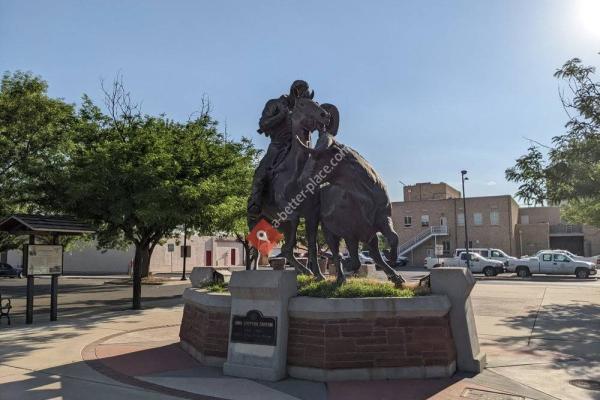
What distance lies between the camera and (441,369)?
6.66m

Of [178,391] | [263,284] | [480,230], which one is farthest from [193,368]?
[480,230]

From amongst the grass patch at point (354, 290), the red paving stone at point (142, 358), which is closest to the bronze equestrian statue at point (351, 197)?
the grass patch at point (354, 290)

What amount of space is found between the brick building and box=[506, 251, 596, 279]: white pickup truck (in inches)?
844

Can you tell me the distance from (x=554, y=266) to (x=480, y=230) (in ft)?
75.3

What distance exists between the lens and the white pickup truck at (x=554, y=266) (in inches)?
1225

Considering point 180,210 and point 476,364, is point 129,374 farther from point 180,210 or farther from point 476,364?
point 180,210

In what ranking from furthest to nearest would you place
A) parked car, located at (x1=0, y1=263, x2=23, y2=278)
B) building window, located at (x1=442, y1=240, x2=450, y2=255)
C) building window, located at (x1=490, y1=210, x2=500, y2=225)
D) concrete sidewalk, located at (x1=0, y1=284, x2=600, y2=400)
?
building window, located at (x1=442, y1=240, x2=450, y2=255)
building window, located at (x1=490, y1=210, x2=500, y2=225)
parked car, located at (x1=0, y1=263, x2=23, y2=278)
concrete sidewalk, located at (x1=0, y1=284, x2=600, y2=400)

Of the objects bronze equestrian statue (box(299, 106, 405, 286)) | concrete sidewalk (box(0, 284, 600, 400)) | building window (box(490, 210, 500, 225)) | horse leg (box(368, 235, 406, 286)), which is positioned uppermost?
building window (box(490, 210, 500, 225))

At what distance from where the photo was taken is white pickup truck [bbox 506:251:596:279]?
31.1 m

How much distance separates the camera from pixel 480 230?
5494 cm

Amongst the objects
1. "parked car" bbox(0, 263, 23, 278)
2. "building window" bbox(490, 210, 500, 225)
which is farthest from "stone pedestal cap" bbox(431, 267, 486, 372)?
"building window" bbox(490, 210, 500, 225)

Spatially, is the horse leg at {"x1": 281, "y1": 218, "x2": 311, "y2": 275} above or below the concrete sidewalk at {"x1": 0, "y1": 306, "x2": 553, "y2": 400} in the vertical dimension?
above

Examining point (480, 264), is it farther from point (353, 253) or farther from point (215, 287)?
point (353, 253)

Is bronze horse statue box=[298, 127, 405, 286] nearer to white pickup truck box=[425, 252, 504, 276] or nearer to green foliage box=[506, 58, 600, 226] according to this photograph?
green foliage box=[506, 58, 600, 226]
